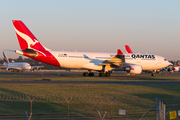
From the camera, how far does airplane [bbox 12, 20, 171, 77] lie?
1567 inches

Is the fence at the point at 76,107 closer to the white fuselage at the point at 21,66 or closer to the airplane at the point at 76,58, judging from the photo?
the airplane at the point at 76,58

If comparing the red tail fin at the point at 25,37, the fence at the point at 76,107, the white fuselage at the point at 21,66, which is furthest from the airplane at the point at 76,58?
the white fuselage at the point at 21,66

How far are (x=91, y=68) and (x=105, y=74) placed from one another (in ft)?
9.75

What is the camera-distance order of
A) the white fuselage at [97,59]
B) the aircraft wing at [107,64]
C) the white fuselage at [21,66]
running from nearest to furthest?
the white fuselage at [97,59] < the aircraft wing at [107,64] < the white fuselage at [21,66]

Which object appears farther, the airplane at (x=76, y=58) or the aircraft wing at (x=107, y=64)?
the aircraft wing at (x=107, y=64)

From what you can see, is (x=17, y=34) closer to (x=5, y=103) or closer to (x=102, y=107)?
(x=5, y=103)

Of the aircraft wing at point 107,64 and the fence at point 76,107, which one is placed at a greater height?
the aircraft wing at point 107,64

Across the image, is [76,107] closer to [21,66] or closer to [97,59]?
[97,59]

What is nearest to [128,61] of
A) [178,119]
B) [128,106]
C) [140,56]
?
[140,56]

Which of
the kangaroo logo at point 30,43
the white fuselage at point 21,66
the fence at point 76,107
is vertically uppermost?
the kangaroo logo at point 30,43

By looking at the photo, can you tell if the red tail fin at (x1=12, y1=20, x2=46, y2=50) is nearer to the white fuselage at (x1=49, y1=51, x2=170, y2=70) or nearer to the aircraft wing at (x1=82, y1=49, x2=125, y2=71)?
the white fuselage at (x1=49, y1=51, x2=170, y2=70)

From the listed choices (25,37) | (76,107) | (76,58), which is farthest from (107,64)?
(76,107)

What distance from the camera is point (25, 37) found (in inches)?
1585

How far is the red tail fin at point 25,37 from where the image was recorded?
39812 mm
